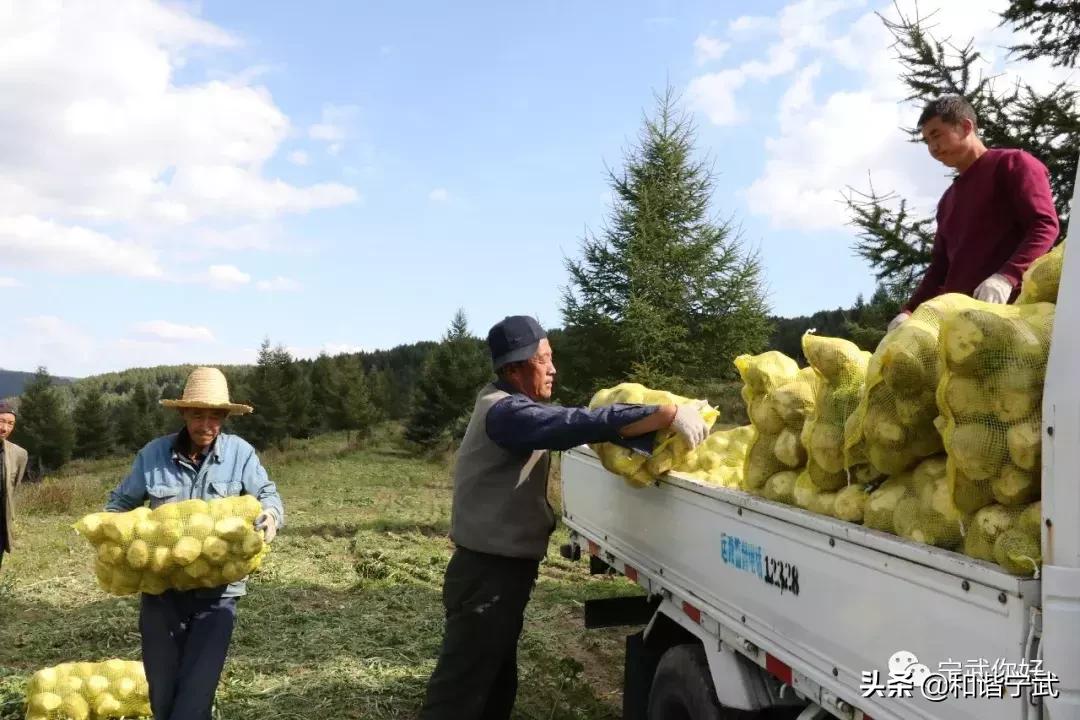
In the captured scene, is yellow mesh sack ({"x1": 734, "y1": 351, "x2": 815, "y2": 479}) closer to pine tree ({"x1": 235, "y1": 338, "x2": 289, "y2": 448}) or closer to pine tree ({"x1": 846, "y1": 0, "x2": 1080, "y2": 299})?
pine tree ({"x1": 846, "y1": 0, "x2": 1080, "y2": 299})

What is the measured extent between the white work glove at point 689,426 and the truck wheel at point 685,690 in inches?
33.9

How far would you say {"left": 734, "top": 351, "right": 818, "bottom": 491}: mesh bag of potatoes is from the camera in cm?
323

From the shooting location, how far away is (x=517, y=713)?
5566 mm

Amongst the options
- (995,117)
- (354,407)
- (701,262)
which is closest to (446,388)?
(354,407)

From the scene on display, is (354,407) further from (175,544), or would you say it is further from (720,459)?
(720,459)

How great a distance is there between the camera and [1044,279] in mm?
2602

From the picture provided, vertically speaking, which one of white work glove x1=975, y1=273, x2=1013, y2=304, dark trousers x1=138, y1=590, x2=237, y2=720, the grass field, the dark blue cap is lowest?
the grass field

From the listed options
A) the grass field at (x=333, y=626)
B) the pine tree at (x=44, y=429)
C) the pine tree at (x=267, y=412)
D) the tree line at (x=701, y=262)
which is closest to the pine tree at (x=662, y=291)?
the tree line at (x=701, y=262)

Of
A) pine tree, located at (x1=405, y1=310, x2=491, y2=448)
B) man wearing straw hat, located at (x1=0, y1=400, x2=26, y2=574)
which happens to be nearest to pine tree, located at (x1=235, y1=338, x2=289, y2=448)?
pine tree, located at (x1=405, y1=310, x2=491, y2=448)

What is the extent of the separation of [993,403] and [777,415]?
1231mm

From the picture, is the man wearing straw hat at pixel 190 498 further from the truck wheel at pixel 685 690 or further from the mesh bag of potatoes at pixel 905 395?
the mesh bag of potatoes at pixel 905 395

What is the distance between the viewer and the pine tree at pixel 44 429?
4791cm

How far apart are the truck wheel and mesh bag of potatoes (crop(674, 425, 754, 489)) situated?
743 mm

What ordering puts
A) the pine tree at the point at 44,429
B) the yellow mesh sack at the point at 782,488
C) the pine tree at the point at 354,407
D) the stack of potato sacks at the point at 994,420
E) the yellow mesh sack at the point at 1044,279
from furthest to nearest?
the pine tree at the point at 44,429
the pine tree at the point at 354,407
the yellow mesh sack at the point at 782,488
the yellow mesh sack at the point at 1044,279
the stack of potato sacks at the point at 994,420
